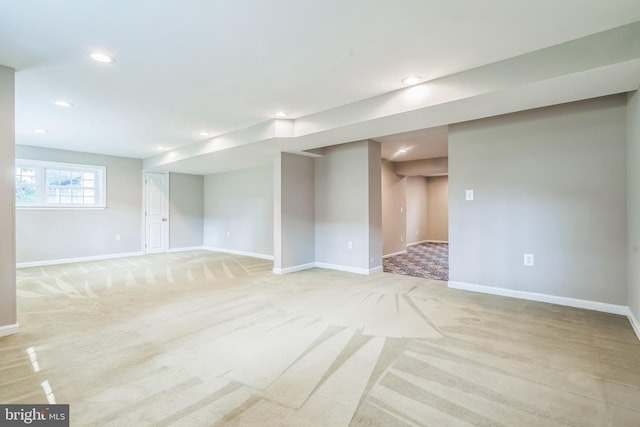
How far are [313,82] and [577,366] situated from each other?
3.21 metres

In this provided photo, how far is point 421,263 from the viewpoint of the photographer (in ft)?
20.3

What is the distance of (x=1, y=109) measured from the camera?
264 cm

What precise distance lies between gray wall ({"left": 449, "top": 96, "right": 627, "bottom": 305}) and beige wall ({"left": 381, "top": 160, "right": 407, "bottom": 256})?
279cm

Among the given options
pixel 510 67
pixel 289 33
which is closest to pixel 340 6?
pixel 289 33

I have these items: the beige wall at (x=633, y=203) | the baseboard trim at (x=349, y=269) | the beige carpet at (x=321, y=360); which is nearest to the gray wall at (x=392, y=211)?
the baseboard trim at (x=349, y=269)

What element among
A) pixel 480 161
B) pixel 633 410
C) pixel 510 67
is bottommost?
pixel 633 410

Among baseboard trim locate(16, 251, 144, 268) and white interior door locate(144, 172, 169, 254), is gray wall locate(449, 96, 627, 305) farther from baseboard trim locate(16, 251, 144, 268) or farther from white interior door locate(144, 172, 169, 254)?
baseboard trim locate(16, 251, 144, 268)

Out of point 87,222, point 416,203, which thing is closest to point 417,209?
point 416,203

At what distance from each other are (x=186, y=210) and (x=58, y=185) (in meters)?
2.74

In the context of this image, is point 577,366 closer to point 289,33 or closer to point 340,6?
point 340,6

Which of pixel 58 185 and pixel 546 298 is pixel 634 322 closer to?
pixel 546 298

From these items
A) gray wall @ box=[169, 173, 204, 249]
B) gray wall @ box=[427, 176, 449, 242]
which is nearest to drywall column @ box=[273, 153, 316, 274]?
gray wall @ box=[169, 173, 204, 249]

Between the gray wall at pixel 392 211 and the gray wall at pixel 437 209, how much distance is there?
269 centimetres

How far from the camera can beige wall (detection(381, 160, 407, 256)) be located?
695cm
